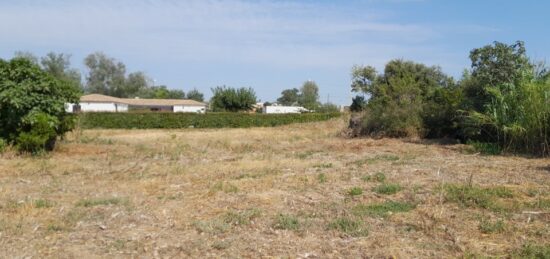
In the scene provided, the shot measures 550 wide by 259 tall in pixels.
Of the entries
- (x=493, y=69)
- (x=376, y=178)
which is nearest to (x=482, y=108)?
(x=493, y=69)

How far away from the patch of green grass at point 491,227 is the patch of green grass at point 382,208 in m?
0.92

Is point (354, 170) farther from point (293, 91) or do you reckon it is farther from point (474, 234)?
point (293, 91)

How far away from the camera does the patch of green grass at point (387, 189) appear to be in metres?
6.63

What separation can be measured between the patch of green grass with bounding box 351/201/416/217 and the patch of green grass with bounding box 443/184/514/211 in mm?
655

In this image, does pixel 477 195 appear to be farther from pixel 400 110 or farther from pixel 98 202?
pixel 400 110

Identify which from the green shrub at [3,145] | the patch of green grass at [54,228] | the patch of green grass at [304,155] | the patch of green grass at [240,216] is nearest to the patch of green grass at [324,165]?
the patch of green grass at [304,155]

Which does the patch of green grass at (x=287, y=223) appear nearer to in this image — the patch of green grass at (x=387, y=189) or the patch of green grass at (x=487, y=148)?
the patch of green grass at (x=387, y=189)

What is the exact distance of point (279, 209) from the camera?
5.86 m

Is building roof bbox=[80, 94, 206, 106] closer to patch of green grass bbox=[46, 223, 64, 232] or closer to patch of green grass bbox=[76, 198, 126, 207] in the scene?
patch of green grass bbox=[76, 198, 126, 207]

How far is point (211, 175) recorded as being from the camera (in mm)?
8711

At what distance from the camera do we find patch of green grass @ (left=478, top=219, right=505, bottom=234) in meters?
4.73

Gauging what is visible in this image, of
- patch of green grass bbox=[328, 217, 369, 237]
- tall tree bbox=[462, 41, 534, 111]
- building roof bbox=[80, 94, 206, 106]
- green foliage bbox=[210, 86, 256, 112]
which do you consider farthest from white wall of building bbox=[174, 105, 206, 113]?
patch of green grass bbox=[328, 217, 369, 237]

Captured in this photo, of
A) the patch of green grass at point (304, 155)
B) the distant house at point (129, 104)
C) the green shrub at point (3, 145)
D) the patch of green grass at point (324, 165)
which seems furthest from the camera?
the distant house at point (129, 104)

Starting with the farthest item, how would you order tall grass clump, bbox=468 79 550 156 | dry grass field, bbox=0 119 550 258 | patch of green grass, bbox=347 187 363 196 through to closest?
tall grass clump, bbox=468 79 550 156 → patch of green grass, bbox=347 187 363 196 → dry grass field, bbox=0 119 550 258
